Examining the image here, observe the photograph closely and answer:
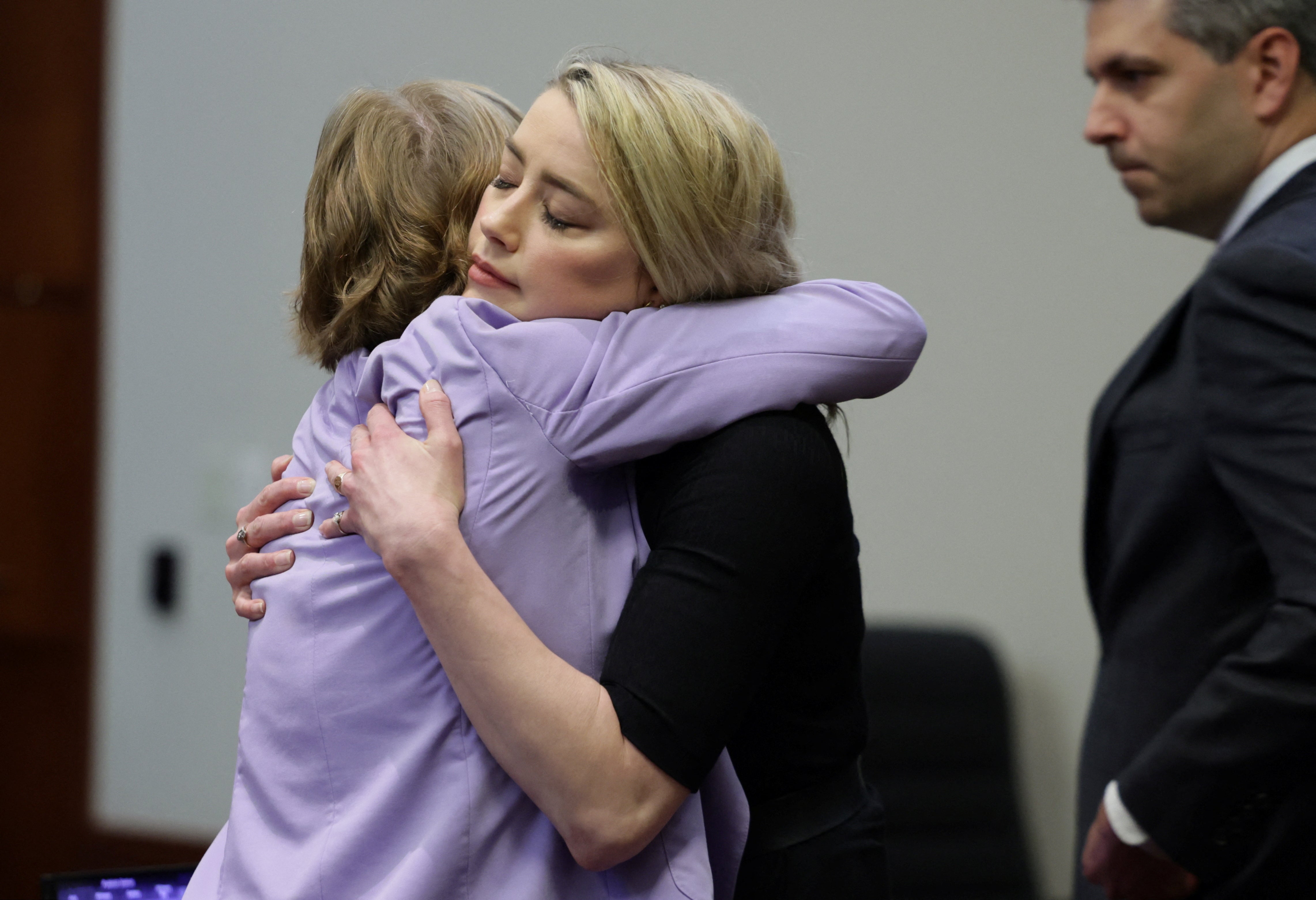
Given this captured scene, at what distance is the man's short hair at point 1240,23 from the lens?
1360 mm

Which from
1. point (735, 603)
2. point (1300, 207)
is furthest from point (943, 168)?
point (735, 603)

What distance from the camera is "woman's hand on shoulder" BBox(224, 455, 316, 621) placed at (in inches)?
40.4

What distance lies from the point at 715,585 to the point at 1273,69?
0.97m

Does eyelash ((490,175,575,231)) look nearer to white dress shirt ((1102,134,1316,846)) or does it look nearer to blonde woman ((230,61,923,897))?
blonde woman ((230,61,923,897))

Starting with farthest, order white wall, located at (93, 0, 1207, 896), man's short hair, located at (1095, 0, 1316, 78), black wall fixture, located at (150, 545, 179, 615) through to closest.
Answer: black wall fixture, located at (150, 545, 179, 615) → white wall, located at (93, 0, 1207, 896) → man's short hair, located at (1095, 0, 1316, 78)

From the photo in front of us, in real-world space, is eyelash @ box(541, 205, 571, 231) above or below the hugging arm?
above

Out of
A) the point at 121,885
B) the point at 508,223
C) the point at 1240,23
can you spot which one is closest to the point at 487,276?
the point at 508,223

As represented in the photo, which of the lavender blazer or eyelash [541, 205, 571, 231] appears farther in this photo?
eyelash [541, 205, 571, 231]

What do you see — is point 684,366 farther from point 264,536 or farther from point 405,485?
point 264,536

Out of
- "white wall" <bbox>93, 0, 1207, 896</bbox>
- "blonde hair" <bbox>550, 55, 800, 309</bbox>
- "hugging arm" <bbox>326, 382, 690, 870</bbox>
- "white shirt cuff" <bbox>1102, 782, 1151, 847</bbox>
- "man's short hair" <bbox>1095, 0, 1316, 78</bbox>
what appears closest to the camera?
"hugging arm" <bbox>326, 382, 690, 870</bbox>

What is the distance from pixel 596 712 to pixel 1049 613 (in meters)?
1.80

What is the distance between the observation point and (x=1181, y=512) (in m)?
1.34

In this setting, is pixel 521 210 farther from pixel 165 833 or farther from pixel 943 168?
pixel 165 833

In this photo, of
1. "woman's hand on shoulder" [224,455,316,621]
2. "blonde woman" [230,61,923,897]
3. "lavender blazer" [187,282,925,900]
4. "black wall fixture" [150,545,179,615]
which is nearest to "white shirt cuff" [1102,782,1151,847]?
"blonde woman" [230,61,923,897]
